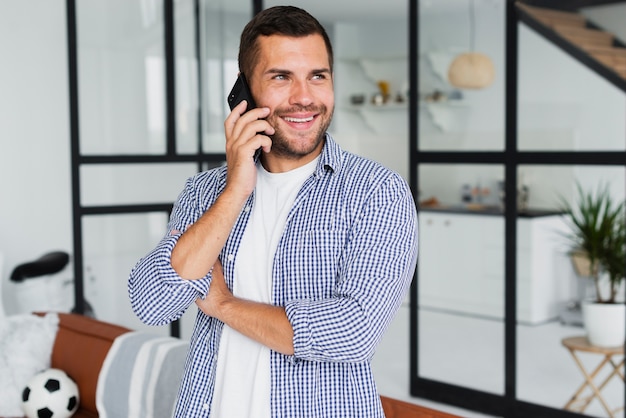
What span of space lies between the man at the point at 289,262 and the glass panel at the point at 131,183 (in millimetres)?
2553

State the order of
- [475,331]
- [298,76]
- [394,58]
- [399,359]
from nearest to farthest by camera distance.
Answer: [298,76], [475,331], [399,359], [394,58]

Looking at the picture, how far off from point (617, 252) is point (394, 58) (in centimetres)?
487

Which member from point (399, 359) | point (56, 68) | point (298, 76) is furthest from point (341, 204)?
point (399, 359)

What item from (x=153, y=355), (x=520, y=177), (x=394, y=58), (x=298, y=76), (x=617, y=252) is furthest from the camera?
(x=394, y=58)

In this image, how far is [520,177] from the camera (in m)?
4.02

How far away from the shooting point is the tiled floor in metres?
3.95

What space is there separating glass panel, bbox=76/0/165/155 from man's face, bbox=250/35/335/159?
2.63 meters

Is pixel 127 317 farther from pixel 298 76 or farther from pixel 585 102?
pixel 298 76

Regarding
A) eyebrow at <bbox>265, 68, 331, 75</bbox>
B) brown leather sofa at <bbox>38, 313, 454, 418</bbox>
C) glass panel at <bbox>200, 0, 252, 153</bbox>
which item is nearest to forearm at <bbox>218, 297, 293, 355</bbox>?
eyebrow at <bbox>265, 68, 331, 75</bbox>

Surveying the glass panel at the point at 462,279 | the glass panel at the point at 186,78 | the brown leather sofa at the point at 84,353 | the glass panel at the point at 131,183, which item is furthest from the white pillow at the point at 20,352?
the glass panel at the point at 462,279

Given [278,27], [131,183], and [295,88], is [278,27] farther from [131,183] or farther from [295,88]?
[131,183]

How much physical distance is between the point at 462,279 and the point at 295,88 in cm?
320

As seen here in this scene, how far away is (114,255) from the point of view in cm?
409

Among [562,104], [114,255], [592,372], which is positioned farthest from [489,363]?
[114,255]
